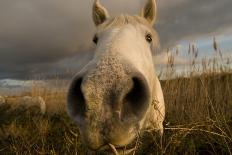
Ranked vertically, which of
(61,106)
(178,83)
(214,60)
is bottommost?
(61,106)

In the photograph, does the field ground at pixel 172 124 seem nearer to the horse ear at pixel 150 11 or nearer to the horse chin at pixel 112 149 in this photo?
the horse chin at pixel 112 149

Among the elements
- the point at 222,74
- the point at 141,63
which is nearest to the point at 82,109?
the point at 141,63

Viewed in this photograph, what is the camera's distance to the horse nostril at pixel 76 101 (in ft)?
8.00

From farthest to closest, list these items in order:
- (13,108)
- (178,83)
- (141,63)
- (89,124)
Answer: (13,108) → (178,83) → (141,63) → (89,124)

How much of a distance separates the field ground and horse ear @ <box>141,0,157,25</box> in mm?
1158

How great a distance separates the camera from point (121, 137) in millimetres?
2324

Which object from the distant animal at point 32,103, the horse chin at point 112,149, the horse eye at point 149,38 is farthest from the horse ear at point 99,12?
the distant animal at point 32,103

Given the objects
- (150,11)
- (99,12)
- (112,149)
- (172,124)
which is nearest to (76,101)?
(112,149)

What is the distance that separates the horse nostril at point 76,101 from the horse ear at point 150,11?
235cm

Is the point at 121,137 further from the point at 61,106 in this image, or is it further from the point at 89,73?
the point at 61,106

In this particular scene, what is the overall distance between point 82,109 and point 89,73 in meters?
0.29

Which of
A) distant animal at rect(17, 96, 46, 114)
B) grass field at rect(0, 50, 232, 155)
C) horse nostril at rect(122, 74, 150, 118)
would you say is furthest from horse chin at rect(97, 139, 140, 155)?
distant animal at rect(17, 96, 46, 114)

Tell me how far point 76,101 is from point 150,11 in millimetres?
2491

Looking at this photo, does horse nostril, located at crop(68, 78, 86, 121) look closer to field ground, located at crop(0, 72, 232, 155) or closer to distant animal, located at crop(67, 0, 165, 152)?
distant animal, located at crop(67, 0, 165, 152)
